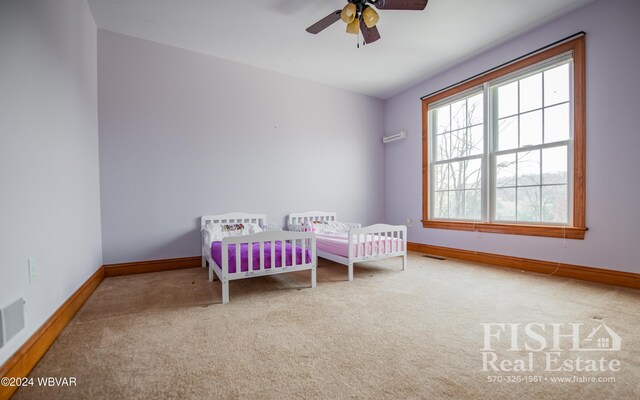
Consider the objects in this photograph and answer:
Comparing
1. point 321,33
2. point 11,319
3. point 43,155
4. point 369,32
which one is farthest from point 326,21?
point 11,319

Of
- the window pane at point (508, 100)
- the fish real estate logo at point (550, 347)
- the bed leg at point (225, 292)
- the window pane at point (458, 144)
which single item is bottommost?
the fish real estate logo at point (550, 347)

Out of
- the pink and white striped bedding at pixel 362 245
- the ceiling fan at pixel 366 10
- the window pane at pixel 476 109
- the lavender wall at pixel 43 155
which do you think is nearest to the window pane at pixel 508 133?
the window pane at pixel 476 109

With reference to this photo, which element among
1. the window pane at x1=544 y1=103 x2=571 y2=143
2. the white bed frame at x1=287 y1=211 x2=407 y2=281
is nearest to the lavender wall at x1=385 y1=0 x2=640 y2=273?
the window pane at x1=544 y1=103 x2=571 y2=143

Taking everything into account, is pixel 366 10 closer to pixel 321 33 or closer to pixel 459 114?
pixel 321 33

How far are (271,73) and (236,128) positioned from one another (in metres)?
1.02

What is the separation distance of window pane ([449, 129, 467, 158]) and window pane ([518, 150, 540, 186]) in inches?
29.1

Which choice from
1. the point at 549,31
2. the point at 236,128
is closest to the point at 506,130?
the point at 549,31

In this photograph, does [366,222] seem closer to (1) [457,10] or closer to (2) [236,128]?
(2) [236,128]

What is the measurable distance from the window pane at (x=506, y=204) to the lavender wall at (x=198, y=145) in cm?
217

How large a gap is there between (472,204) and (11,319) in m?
4.35

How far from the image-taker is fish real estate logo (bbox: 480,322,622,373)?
128 centimetres

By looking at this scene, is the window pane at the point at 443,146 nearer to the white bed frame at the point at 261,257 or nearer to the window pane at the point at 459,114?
the window pane at the point at 459,114

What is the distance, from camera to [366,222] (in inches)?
191

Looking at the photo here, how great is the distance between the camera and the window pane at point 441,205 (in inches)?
160
